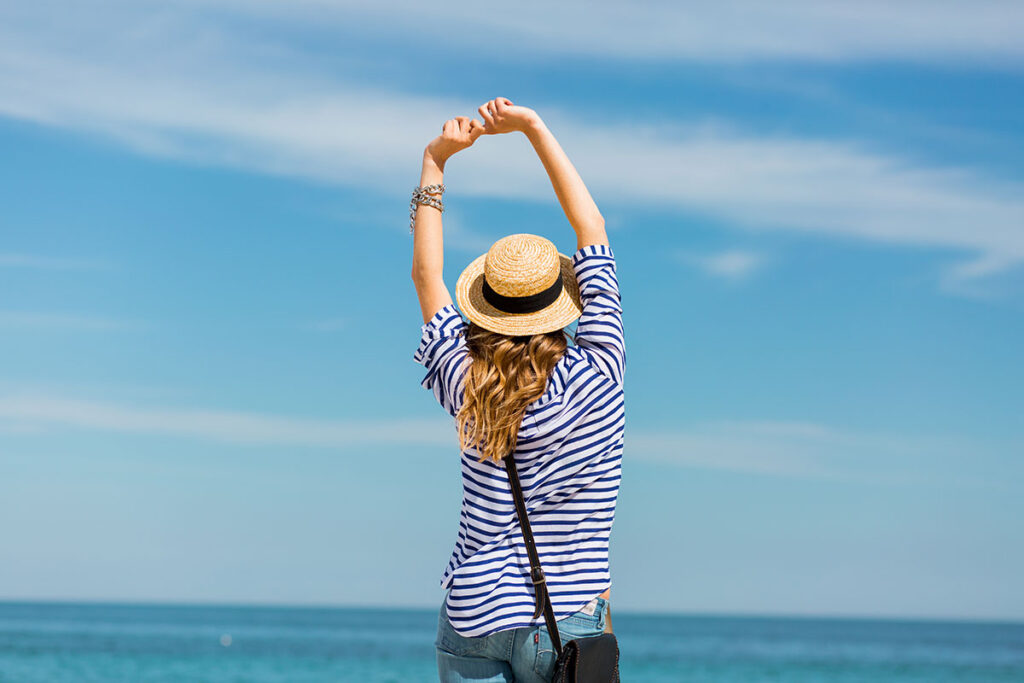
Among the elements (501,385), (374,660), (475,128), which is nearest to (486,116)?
(475,128)

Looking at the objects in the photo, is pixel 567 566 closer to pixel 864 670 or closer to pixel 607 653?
pixel 607 653

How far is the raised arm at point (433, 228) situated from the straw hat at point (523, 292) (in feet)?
0.26

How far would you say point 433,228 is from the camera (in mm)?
2541

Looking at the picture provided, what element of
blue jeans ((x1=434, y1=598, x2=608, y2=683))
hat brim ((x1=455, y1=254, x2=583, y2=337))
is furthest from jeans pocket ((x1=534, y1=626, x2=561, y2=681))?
hat brim ((x1=455, y1=254, x2=583, y2=337))

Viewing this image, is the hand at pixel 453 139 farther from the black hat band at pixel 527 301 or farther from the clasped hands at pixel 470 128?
the black hat band at pixel 527 301

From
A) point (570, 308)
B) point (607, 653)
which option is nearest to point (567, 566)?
point (607, 653)

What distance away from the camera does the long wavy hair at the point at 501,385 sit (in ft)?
6.98

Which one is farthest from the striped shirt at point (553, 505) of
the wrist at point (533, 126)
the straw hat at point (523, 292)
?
the wrist at point (533, 126)

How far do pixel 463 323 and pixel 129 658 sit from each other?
37564mm

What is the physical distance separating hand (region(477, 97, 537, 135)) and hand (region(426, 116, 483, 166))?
0.03 m

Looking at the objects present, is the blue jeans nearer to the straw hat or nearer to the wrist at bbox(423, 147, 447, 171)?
the straw hat

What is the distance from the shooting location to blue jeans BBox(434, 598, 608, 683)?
213 cm

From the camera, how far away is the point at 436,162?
2.68 meters

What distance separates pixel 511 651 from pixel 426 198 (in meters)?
1.09
